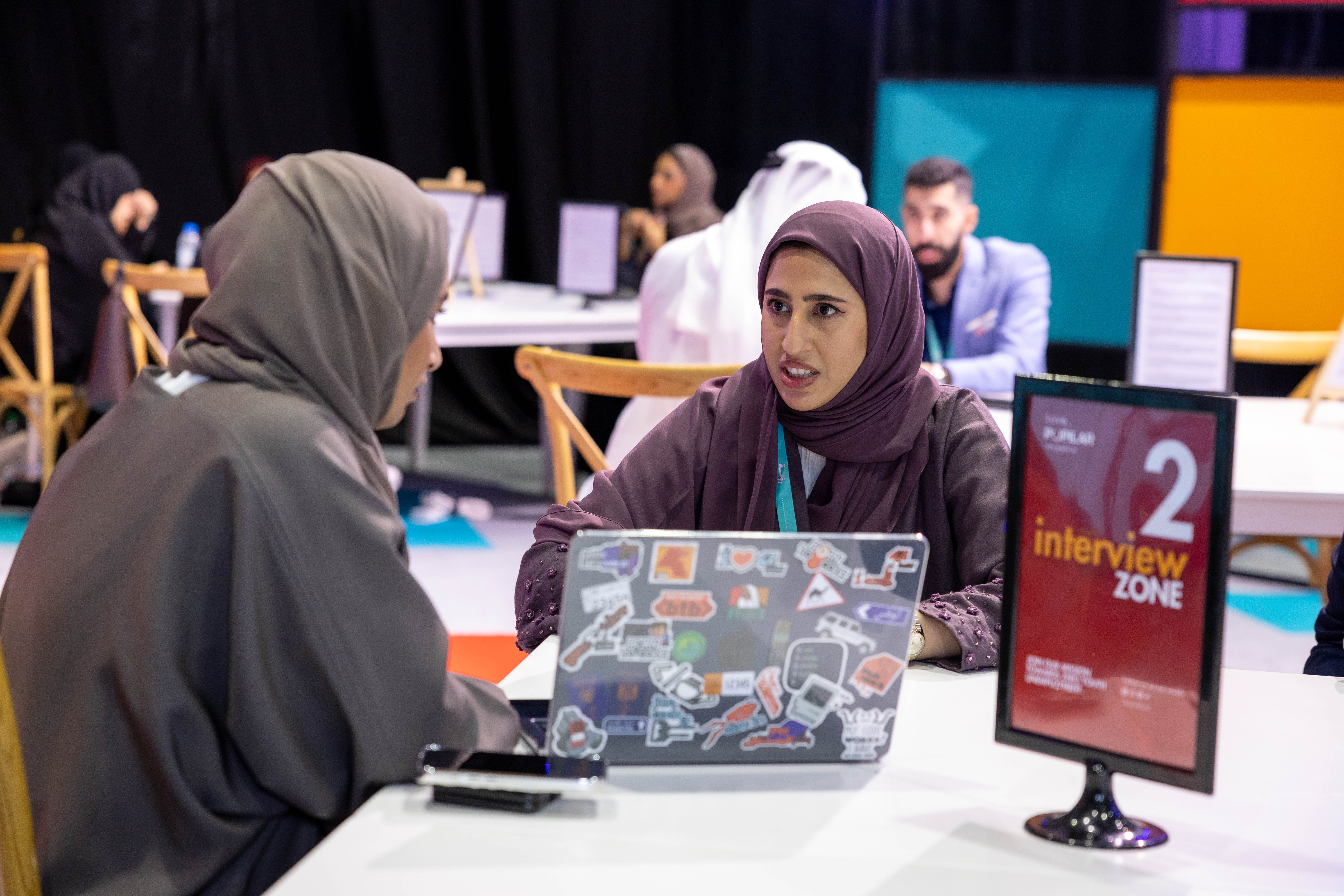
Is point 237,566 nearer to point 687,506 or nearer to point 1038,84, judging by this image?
point 687,506

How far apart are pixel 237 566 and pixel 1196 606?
29.0 inches

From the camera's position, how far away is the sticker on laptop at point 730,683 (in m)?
1.18

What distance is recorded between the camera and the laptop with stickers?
114 cm

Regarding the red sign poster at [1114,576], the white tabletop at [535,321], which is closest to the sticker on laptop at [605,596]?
the red sign poster at [1114,576]

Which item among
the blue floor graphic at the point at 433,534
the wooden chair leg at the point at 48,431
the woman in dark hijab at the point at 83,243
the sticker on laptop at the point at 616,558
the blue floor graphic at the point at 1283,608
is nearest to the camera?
the sticker on laptop at the point at 616,558

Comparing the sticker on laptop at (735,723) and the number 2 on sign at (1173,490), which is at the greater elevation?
the number 2 on sign at (1173,490)

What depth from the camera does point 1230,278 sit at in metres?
3.12

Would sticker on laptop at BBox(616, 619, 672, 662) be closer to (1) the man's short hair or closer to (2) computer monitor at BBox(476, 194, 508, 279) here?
(1) the man's short hair

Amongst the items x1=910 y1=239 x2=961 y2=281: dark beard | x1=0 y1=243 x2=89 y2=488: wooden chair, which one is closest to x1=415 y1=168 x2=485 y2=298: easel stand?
x1=0 y1=243 x2=89 y2=488: wooden chair

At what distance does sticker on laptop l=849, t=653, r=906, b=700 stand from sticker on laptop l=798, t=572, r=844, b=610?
0.21 ft

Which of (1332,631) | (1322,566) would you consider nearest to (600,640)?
(1332,631)

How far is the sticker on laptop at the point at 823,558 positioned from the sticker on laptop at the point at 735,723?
0.13 metres

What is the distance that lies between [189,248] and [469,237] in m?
1.23

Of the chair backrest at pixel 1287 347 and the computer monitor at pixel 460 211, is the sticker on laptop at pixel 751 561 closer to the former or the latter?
the chair backrest at pixel 1287 347
